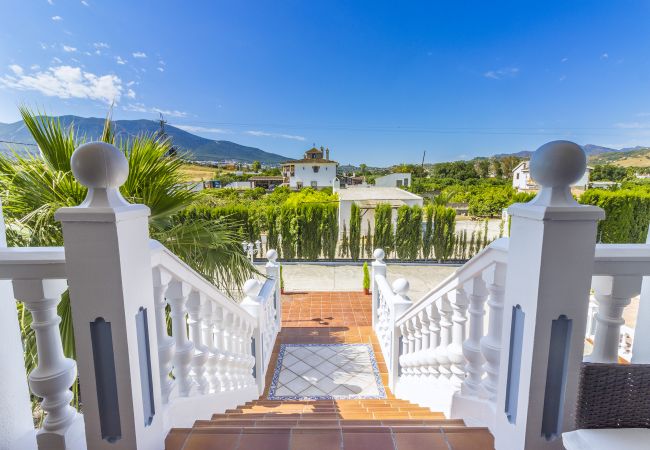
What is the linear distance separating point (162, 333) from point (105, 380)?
254 mm

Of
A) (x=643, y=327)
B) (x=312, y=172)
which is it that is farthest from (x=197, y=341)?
(x=312, y=172)

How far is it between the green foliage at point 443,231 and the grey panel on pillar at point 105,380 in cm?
1200

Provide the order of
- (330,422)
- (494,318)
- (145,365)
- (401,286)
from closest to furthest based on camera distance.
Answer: (145,365)
(494,318)
(330,422)
(401,286)

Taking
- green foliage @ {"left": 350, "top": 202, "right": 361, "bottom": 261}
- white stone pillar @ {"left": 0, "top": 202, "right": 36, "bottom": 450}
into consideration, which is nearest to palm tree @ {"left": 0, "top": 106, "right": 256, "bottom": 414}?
white stone pillar @ {"left": 0, "top": 202, "right": 36, "bottom": 450}

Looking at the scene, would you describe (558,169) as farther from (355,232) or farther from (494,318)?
(355,232)

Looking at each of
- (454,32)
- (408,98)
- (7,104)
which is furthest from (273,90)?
(7,104)

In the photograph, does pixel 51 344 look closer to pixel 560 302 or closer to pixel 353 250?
pixel 560 302

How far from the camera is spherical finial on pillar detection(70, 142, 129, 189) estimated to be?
0.76m

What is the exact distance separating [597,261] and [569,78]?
54.8ft

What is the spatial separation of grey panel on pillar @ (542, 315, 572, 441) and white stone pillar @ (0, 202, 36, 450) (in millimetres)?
1708

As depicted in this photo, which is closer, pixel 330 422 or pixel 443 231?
pixel 330 422

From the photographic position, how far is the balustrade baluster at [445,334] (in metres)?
1.60

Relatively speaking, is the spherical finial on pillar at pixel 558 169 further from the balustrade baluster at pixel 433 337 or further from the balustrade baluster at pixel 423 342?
the balustrade baluster at pixel 423 342

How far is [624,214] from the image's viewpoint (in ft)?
39.9
